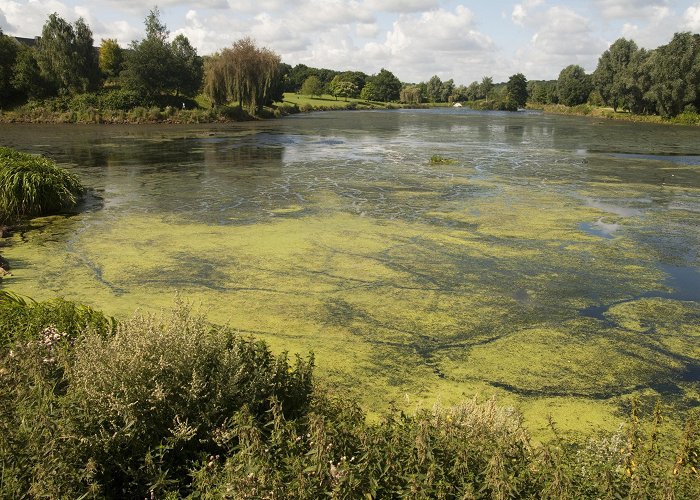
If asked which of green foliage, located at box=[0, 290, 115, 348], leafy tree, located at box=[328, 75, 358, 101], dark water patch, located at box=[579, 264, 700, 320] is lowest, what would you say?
dark water patch, located at box=[579, 264, 700, 320]

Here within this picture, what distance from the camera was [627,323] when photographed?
649cm

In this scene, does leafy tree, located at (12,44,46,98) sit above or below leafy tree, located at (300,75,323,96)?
below

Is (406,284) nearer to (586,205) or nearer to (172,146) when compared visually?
(586,205)

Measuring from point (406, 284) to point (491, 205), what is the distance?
623 centimetres

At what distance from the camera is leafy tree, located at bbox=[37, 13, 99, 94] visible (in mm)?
46375

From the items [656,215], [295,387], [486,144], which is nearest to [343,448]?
[295,387]

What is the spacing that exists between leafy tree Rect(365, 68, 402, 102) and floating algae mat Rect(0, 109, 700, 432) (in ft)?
373

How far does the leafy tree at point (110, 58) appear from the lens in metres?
53.5

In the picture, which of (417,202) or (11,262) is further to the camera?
(417,202)

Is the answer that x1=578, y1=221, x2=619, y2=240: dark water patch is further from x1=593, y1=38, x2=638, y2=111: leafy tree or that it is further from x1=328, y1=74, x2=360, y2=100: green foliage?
x1=328, y1=74, x2=360, y2=100: green foliage

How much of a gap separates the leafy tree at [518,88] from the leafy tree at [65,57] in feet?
278

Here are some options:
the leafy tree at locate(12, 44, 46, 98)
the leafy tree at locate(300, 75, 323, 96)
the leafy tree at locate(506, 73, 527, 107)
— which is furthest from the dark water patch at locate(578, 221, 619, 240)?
the leafy tree at locate(506, 73, 527, 107)

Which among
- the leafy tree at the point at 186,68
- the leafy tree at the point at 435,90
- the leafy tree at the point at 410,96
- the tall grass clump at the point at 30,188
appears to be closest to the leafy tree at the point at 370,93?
the leafy tree at the point at 410,96

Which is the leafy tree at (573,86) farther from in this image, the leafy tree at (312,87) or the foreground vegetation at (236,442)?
the foreground vegetation at (236,442)
